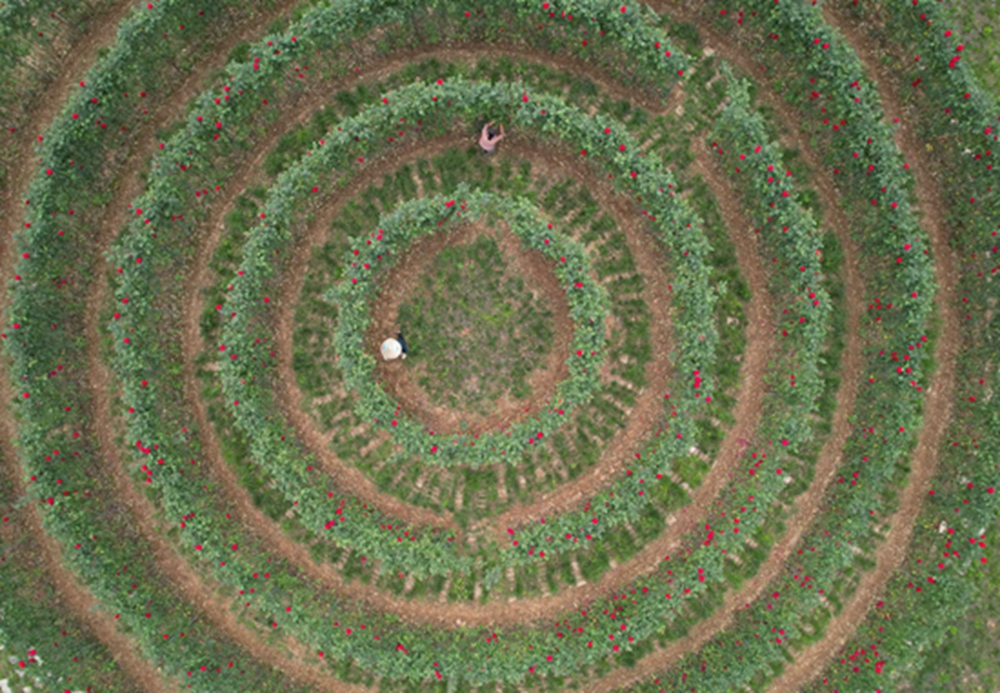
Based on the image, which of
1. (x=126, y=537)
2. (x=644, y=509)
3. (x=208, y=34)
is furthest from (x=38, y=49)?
(x=644, y=509)

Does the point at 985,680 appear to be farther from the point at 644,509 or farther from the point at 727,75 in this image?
the point at 727,75

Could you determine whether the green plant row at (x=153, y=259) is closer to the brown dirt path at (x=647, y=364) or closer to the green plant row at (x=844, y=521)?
the brown dirt path at (x=647, y=364)

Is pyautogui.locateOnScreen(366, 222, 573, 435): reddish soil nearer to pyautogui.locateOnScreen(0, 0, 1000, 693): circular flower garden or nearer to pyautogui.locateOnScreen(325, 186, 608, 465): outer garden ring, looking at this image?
pyautogui.locateOnScreen(0, 0, 1000, 693): circular flower garden

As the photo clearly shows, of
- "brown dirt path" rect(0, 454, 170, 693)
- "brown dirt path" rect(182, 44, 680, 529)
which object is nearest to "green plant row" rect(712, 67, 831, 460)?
"brown dirt path" rect(182, 44, 680, 529)

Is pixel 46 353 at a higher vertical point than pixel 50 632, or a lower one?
higher

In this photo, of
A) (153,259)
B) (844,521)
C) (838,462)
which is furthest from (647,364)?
(153,259)
